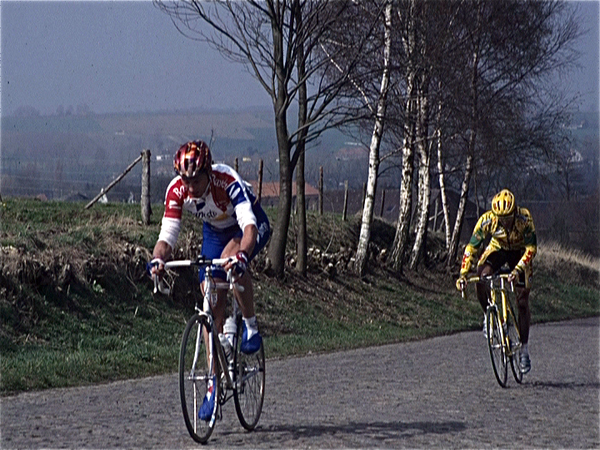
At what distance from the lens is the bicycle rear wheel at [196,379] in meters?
7.80

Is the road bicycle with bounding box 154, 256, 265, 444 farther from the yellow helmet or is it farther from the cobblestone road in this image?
the yellow helmet

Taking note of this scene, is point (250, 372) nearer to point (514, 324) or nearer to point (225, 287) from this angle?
point (225, 287)

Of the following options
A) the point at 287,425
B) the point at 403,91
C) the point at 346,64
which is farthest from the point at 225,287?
the point at 403,91

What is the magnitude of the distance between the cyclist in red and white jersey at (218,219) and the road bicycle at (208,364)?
0.26 feet

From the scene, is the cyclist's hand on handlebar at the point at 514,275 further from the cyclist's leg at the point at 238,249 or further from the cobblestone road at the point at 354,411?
the cyclist's leg at the point at 238,249

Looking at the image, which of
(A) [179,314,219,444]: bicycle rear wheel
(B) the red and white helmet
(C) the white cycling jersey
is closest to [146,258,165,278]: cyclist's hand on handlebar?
(C) the white cycling jersey

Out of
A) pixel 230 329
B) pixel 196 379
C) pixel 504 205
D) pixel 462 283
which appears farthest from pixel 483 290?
pixel 196 379

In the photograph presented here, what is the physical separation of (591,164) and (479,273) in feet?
230

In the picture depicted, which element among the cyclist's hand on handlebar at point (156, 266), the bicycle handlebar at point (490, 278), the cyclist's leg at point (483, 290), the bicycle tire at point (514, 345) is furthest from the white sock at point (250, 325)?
the bicycle tire at point (514, 345)

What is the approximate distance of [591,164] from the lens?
7944 centimetres

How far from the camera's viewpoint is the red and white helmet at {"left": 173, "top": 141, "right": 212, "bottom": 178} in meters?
7.94

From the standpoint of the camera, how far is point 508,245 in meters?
12.5

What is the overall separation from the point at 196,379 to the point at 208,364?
0.51 feet

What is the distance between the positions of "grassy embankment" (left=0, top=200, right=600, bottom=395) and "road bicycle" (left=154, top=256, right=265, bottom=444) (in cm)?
407
